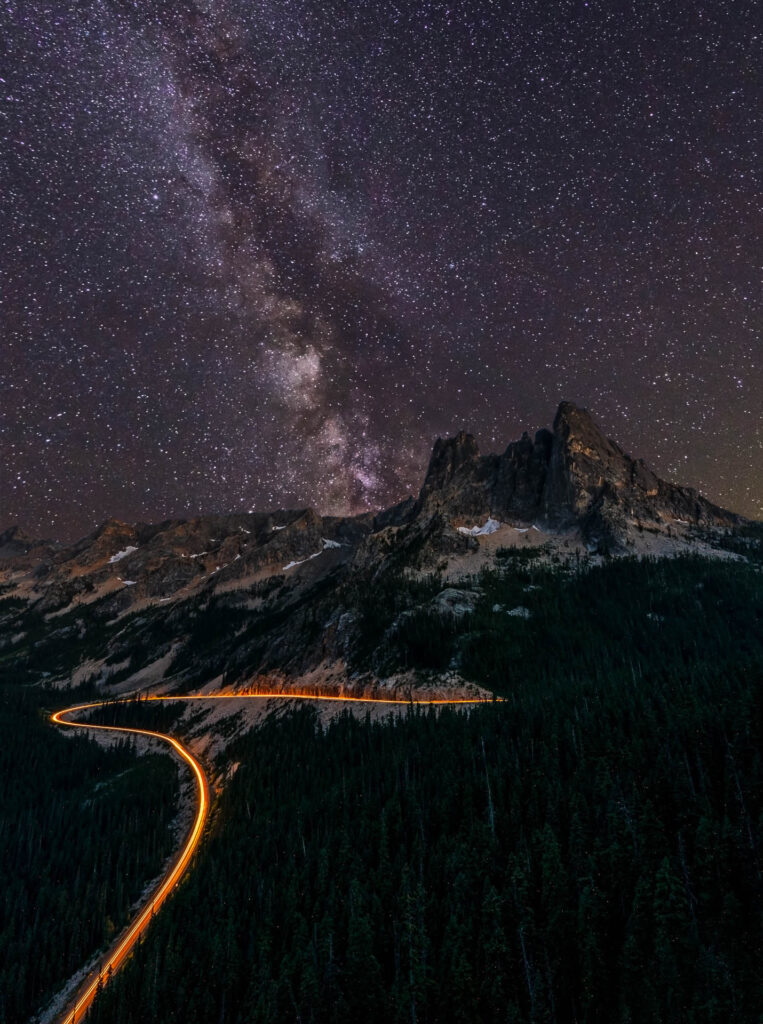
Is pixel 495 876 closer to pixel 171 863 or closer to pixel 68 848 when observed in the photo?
pixel 171 863

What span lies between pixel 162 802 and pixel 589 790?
9024cm

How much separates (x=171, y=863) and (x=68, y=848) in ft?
77.0

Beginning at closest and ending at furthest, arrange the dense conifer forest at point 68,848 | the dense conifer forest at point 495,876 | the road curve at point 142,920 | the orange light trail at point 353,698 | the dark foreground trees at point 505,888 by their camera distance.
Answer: the dark foreground trees at point 505,888 → the dense conifer forest at point 495,876 → the road curve at point 142,920 → the dense conifer forest at point 68,848 → the orange light trail at point 353,698

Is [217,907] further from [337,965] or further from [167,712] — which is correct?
[167,712]

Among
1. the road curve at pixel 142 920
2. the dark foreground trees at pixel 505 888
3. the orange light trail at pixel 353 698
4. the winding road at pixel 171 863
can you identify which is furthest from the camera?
the orange light trail at pixel 353 698

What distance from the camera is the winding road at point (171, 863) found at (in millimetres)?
61225

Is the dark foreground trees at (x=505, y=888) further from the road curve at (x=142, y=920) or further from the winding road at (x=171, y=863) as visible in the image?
the winding road at (x=171, y=863)

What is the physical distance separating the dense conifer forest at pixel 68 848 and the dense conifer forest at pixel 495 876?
1365 cm

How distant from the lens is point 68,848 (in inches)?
3807

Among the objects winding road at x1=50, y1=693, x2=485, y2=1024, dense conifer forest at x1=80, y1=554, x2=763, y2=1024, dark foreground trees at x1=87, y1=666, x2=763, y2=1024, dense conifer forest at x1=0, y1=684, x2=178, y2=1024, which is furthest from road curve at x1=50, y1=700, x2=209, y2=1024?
dark foreground trees at x1=87, y1=666, x2=763, y2=1024

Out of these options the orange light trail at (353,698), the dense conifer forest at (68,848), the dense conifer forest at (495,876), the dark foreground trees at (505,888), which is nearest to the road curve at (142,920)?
the dense conifer forest at (68,848)

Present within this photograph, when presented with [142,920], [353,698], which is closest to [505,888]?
[142,920]

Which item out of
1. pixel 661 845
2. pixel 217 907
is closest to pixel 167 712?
pixel 217 907

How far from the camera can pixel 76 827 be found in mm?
104750
